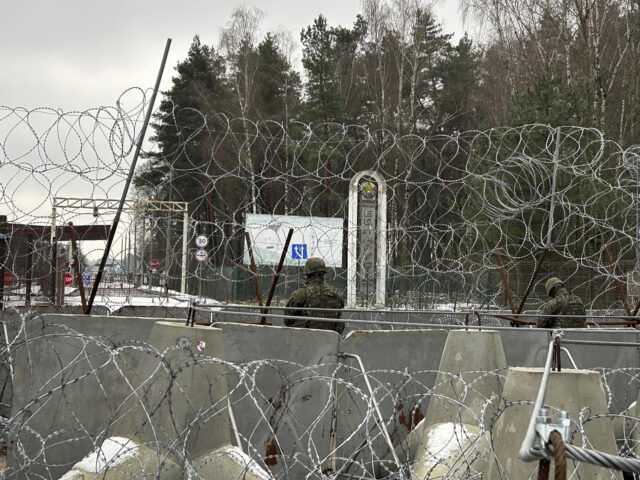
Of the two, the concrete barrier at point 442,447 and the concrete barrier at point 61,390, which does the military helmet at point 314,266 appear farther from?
the concrete barrier at point 61,390

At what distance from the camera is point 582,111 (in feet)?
62.6

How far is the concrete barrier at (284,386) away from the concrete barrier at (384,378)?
16 cm

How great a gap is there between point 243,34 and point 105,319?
87.4 feet

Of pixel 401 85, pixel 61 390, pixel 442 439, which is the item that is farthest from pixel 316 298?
pixel 401 85

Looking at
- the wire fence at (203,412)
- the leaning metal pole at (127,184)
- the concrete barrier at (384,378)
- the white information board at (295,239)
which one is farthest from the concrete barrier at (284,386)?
the white information board at (295,239)

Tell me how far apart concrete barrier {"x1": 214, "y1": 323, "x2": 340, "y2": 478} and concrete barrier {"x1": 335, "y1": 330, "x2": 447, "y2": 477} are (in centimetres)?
16

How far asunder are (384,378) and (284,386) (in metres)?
0.98

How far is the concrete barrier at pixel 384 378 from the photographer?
5727mm

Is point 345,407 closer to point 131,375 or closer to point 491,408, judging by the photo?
point 491,408

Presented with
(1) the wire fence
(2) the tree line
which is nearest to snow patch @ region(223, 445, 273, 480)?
(1) the wire fence

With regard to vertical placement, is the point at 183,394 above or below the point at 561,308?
below

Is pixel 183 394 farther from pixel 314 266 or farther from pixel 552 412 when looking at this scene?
pixel 314 266

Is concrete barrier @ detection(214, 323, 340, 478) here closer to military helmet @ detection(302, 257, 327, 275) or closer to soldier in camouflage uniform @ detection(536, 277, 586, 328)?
military helmet @ detection(302, 257, 327, 275)

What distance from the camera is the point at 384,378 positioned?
6.20 meters
